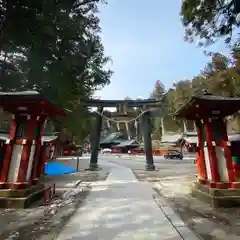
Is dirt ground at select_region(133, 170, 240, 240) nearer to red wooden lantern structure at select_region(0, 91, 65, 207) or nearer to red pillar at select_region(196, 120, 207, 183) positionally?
red pillar at select_region(196, 120, 207, 183)

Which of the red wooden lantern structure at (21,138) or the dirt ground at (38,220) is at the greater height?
the red wooden lantern structure at (21,138)

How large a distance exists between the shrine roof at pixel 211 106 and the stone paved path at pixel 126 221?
3262 millimetres

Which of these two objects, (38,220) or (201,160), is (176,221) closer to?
(38,220)

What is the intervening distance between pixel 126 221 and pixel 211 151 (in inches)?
170

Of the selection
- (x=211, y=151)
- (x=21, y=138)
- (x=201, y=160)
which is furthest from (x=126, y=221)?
(x=201, y=160)

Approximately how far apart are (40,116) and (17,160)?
5.62 feet

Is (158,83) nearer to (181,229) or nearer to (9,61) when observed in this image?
(9,61)

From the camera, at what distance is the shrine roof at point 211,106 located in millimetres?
9654

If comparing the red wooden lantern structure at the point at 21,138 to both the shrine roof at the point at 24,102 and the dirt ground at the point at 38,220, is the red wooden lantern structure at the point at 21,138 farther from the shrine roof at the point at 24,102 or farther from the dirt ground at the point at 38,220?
the dirt ground at the point at 38,220

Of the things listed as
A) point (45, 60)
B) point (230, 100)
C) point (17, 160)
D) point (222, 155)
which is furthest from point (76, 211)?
point (45, 60)

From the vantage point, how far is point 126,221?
7.23 metres

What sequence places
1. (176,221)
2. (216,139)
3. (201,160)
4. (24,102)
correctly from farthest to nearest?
(201,160) → (216,139) → (24,102) → (176,221)

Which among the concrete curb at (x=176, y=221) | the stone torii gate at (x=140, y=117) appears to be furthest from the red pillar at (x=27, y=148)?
the stone torii gate at (x=140, y=117)

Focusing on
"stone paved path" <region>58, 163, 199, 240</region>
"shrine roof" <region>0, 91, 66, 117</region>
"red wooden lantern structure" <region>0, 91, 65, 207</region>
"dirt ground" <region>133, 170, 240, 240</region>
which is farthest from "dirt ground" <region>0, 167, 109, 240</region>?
"shrine roof" <region>0, 91, 66, 117</region>
